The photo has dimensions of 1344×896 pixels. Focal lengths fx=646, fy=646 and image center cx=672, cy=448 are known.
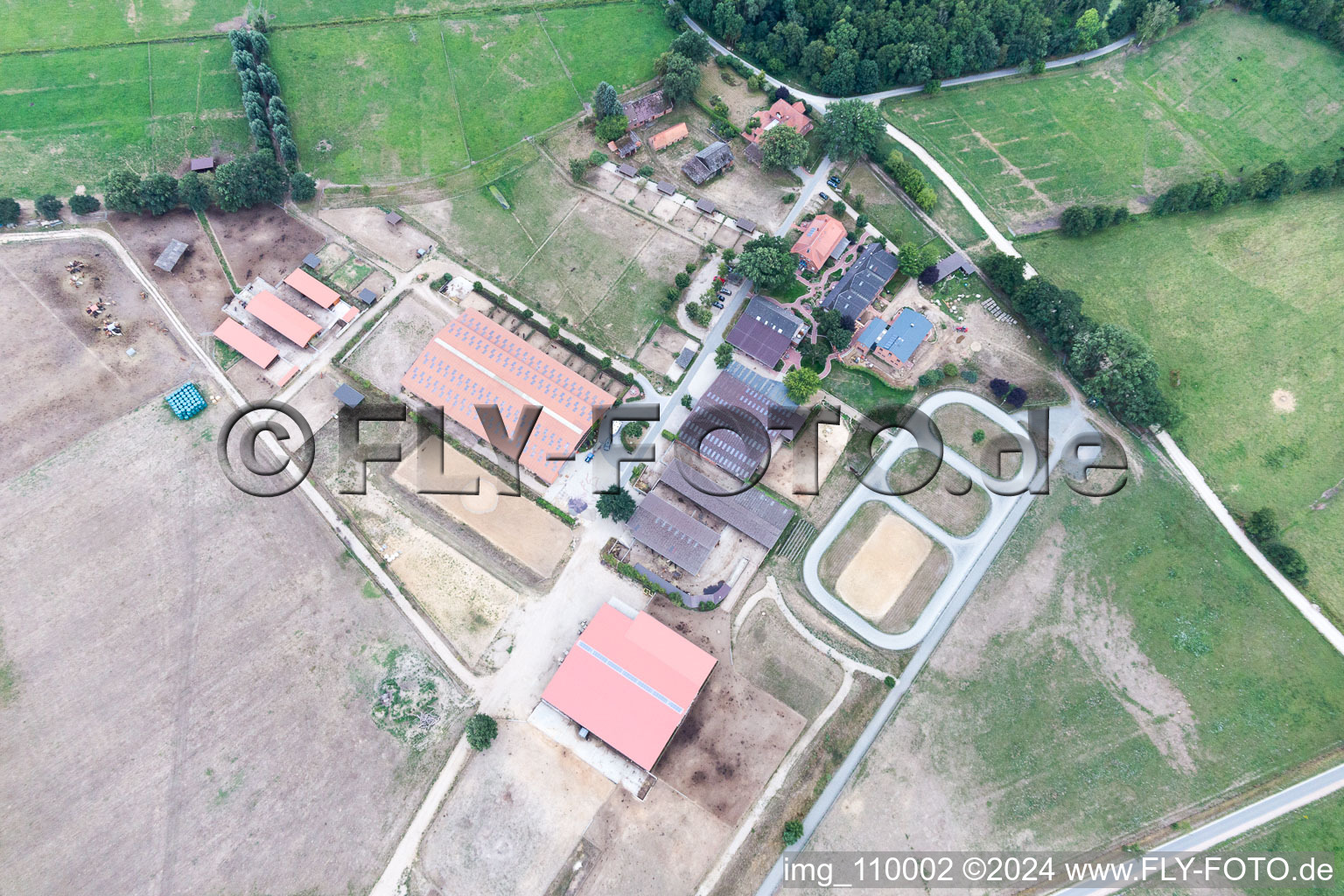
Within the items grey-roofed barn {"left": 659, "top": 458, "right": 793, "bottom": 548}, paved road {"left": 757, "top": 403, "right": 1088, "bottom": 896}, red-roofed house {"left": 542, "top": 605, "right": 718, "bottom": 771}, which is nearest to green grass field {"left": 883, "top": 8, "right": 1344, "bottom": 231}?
paved road {"left": 757, "top": 403, "right": 1088, "bottom": 896}

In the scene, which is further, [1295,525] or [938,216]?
[938,216]

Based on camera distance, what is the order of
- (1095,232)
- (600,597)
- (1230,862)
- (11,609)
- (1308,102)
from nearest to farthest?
1. (1230,862)
2. (11,609)
3. (600,597)
4. (1095,232)
5. (1308,102)

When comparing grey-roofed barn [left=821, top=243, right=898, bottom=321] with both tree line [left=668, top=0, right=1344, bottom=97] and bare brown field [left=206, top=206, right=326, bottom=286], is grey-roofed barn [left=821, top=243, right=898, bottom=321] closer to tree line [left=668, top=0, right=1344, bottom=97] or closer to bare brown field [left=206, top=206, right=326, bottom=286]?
tree line [left=668, top=0, right=1344, bottom=97]

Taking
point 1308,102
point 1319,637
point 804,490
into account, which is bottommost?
point 804,490

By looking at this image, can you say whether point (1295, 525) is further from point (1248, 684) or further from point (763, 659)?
point (763, 659)

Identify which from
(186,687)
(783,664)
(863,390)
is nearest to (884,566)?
(783,664)

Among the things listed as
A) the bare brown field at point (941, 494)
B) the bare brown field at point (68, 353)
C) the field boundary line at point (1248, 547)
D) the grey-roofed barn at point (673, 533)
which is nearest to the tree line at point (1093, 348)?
the field boundary line at point (1248, 547)

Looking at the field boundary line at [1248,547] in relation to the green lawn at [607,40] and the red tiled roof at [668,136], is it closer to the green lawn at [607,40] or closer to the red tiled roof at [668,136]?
the red tiled roof at [668,136]

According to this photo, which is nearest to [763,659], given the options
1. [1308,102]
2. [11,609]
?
[11,609]
